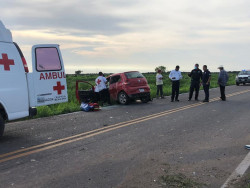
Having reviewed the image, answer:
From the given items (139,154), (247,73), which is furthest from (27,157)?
(247,73)

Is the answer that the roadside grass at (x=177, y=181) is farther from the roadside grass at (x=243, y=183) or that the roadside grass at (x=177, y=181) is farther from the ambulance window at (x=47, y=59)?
the ambulance window at (x=47, y=59)

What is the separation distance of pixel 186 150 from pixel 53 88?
3.71 meters

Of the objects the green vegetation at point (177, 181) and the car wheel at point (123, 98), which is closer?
the green vegetation at point (177, 181)

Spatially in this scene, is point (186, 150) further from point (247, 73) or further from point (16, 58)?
point (247, 73)

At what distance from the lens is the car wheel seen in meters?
13.9

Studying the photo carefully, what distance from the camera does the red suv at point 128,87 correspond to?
546 inches

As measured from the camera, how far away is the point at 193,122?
8906 millimetres

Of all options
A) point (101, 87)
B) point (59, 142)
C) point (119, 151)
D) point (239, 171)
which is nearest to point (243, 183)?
point (239, 171)

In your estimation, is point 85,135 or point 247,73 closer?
point 85,135

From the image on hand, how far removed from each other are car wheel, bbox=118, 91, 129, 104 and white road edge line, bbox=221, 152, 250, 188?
8946 millimetres

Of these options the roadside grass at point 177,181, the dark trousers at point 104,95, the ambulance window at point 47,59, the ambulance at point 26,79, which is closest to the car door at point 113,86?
the dark trousers at point 104,95

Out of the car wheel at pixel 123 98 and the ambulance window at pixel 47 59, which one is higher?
the ambulance window at pixel 47 59

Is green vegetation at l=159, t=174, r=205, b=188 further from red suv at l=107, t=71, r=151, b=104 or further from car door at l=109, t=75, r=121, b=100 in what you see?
car door at l=109, t=75, r=121, b=100

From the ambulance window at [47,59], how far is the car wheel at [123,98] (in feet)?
21.9
